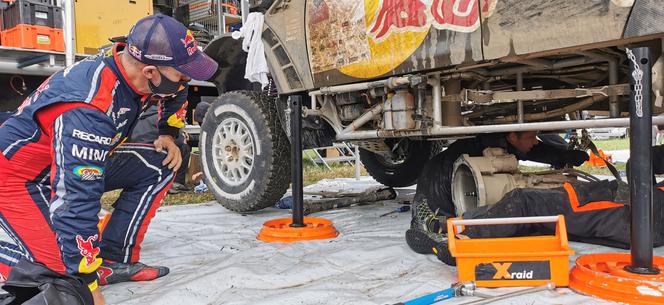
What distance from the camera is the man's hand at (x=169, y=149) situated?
2543 mm

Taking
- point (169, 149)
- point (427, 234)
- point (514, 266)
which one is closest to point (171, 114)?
point (169, 149)

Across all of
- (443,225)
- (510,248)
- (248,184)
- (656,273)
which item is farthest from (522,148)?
(248,184)

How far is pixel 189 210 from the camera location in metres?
4.48

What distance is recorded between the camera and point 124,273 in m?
2.36

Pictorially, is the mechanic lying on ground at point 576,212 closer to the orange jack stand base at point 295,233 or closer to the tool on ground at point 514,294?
the tool on ground at point 514,294

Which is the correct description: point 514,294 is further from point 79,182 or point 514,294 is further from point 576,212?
point 79,182

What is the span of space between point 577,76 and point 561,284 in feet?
4.42

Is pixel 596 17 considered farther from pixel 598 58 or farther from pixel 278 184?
pixel 278 184

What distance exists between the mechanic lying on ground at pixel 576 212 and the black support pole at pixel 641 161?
25.2 inches

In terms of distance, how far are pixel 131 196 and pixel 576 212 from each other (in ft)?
7.20

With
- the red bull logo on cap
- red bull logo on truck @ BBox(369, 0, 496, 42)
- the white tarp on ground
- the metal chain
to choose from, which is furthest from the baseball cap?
the metal chain

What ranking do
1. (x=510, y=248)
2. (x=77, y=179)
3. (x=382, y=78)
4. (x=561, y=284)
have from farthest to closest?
(x=382, y=78) → (x=510, y=248) → (x=561, y=284) → (x=77, y=179)

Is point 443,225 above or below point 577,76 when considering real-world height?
below

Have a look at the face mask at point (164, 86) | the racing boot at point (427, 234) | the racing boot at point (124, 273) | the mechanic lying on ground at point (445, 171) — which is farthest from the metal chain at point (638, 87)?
the racing boot at point (124, 273)
